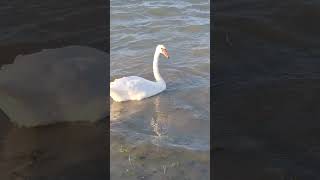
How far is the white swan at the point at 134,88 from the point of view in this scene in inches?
341

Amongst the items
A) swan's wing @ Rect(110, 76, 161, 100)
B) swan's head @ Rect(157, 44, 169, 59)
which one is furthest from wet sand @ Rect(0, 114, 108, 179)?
swan's head @ Rect(157, 44, 169, 59)

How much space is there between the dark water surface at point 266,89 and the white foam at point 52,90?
5.72ft

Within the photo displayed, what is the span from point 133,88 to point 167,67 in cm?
A: 130

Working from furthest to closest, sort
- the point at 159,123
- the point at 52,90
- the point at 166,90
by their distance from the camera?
the point at 166,90, the point at 52,90, the point at 159,123

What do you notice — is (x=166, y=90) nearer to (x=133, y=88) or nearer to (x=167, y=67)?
(x=133, y=88)

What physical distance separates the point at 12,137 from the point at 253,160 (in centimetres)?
307

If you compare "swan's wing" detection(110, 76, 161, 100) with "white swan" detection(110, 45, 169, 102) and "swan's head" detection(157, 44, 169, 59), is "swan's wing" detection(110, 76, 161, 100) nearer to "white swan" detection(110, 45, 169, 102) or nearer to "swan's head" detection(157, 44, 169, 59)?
"white swan" detection(110, 45, 169, 102)

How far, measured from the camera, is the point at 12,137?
768 centimetres

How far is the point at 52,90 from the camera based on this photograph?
8.34 meters

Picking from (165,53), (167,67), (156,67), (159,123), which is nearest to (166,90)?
(156,67)

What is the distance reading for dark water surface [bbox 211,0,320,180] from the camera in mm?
7059

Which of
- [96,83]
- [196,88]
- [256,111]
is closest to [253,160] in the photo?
[256,111]

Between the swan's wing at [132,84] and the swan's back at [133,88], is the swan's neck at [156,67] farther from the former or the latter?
the swan's wing at [132,84]

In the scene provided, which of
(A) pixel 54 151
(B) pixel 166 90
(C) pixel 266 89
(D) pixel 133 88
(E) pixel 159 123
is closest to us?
(A) pixel 54 151
